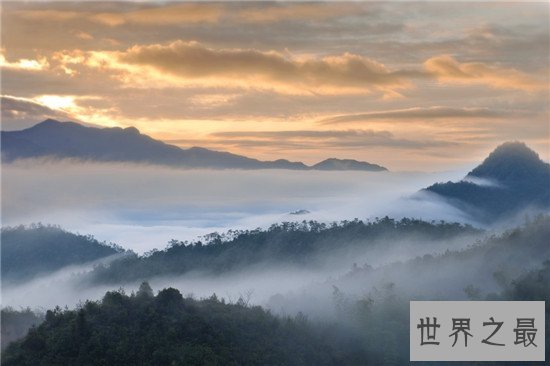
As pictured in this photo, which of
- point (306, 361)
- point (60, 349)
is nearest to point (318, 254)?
point (306, 361)

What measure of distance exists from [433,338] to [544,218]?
2071 inches

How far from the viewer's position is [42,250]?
568 ft

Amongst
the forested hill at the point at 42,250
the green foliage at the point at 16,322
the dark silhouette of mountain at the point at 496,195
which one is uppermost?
the dark silhouette of mountain at the point at 496,195

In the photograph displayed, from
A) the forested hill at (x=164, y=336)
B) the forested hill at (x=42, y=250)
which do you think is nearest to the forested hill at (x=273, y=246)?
the forested hill at (x=42, y=250)

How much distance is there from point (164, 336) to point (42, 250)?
117m

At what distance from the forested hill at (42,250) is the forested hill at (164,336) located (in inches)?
3801

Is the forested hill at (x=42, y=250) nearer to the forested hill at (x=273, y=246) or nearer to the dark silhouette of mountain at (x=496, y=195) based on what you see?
the forested hill at (x=273, y=246)

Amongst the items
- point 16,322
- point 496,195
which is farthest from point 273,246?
point 496,195

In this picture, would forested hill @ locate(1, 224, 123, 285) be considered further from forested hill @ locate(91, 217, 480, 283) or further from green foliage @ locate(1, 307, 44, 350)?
green foliage @ locate(1, 307, 44, 350)

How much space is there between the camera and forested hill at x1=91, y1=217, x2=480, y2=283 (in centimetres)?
13412

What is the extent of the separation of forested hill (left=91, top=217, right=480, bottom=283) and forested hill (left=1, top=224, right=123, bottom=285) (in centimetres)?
2638

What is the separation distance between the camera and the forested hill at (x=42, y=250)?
16862cm

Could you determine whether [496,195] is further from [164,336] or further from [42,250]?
[164,336]

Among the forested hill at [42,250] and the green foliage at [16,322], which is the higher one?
the forested hill at [42,250]
